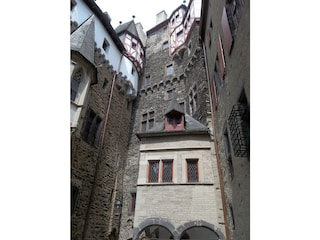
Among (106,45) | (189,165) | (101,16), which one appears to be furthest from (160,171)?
(101,16)

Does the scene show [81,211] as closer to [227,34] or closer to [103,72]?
[103,72]

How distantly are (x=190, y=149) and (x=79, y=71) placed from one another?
5.76 metres

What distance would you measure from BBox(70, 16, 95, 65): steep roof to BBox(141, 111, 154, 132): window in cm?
651

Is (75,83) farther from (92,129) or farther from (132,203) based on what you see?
(132,203)

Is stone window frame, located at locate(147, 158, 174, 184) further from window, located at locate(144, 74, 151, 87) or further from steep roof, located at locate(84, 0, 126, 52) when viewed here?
steep roof, located at locate(84, 0, 126, 52)

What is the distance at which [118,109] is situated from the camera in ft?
44.2

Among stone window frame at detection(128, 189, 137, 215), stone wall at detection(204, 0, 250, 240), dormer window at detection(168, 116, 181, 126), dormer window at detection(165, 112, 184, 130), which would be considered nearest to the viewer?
stone wall at detection(204, 0, 250, 240)

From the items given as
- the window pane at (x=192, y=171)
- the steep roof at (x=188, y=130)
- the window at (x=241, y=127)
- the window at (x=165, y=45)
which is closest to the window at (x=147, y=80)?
the window at (x=165, y=45)

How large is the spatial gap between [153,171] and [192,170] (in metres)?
1.73

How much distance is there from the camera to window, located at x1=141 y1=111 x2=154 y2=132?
47.5ft

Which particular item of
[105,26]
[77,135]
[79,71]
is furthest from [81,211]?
[105,26]

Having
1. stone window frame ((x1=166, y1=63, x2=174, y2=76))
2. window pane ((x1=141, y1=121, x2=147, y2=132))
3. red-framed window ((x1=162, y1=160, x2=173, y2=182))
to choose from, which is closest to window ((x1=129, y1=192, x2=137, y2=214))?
red-framed window ((x1=162, y1=160, x2=173, y2=182))

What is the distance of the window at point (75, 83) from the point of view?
8.06m

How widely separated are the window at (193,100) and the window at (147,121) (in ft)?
10.9
